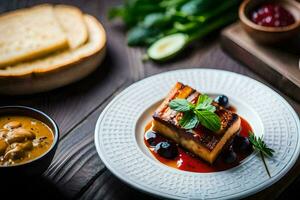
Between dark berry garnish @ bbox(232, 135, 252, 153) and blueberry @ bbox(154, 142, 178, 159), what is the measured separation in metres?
0.26

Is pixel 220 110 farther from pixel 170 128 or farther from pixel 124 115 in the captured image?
pixel 124 115

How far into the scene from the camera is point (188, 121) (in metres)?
2.05

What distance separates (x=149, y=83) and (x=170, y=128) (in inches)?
15.8

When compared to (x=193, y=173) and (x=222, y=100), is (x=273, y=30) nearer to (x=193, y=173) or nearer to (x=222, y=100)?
(x=222, y=100)

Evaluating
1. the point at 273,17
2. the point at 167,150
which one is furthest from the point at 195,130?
the point at 273,17

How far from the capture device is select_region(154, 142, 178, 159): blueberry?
207 centimetres

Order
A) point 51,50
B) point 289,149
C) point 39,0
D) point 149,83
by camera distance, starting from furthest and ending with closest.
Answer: point 39,0
point 51,50
point 149,83
point 289,149

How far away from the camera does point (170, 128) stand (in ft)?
6.97

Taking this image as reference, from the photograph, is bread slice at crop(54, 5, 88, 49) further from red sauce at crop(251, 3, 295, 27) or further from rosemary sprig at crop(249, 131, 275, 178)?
rosemary sprig at crop(249, 131, 275, 178)

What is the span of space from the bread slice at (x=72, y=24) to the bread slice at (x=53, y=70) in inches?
2.0

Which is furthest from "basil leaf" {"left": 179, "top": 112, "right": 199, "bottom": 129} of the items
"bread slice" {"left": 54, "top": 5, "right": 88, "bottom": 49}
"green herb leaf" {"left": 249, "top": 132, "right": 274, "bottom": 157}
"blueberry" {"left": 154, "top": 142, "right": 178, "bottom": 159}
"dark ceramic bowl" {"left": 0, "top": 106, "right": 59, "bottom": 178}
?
"bread slice" {"left": 54, "top": 5, "right": 88, "bottom": 49}

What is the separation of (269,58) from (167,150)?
0.89 m

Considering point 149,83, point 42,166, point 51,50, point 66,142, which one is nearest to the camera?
point 42,166

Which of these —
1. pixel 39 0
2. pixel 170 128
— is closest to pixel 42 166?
pixel 170 128
